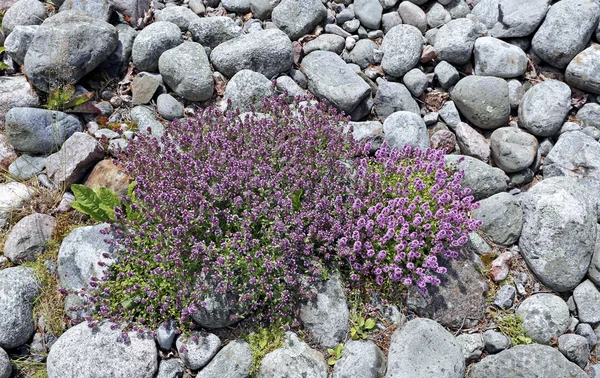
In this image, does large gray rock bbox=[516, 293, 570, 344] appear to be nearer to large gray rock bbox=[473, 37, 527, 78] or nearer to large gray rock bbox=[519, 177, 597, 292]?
large gray rock bbox=[519, 177, 597, 292]

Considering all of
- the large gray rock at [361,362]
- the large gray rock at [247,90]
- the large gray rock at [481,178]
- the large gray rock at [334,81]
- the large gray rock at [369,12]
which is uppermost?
the large gray rock at [369,12]

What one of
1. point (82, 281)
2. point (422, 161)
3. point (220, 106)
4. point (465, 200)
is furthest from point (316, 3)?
point (82, 281)

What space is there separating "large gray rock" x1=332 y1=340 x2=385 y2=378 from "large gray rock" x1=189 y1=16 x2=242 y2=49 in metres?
4.05

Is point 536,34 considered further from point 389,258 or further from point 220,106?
point 220,106

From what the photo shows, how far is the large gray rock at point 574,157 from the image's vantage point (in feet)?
17.5

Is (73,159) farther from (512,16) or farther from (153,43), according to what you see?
(512,16)

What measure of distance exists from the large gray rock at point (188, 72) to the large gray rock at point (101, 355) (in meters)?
2.83

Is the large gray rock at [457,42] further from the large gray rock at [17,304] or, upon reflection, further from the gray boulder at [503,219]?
the large gray rock at [17,304]

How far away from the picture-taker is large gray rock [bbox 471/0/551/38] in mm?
5949

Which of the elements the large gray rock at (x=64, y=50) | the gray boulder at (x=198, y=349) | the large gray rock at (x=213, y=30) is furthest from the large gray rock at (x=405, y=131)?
the large gray rock at (x=64, y=50)

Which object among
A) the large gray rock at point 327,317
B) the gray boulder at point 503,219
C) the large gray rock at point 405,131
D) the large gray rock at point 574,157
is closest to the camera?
the large gray rock at point 327,317

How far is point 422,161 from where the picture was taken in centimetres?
509

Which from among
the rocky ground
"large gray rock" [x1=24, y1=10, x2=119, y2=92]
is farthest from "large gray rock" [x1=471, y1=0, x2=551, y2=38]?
"large gray rock" [x1=24, y1=10, x2=119, y2=92]

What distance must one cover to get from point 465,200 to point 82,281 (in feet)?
12.4
